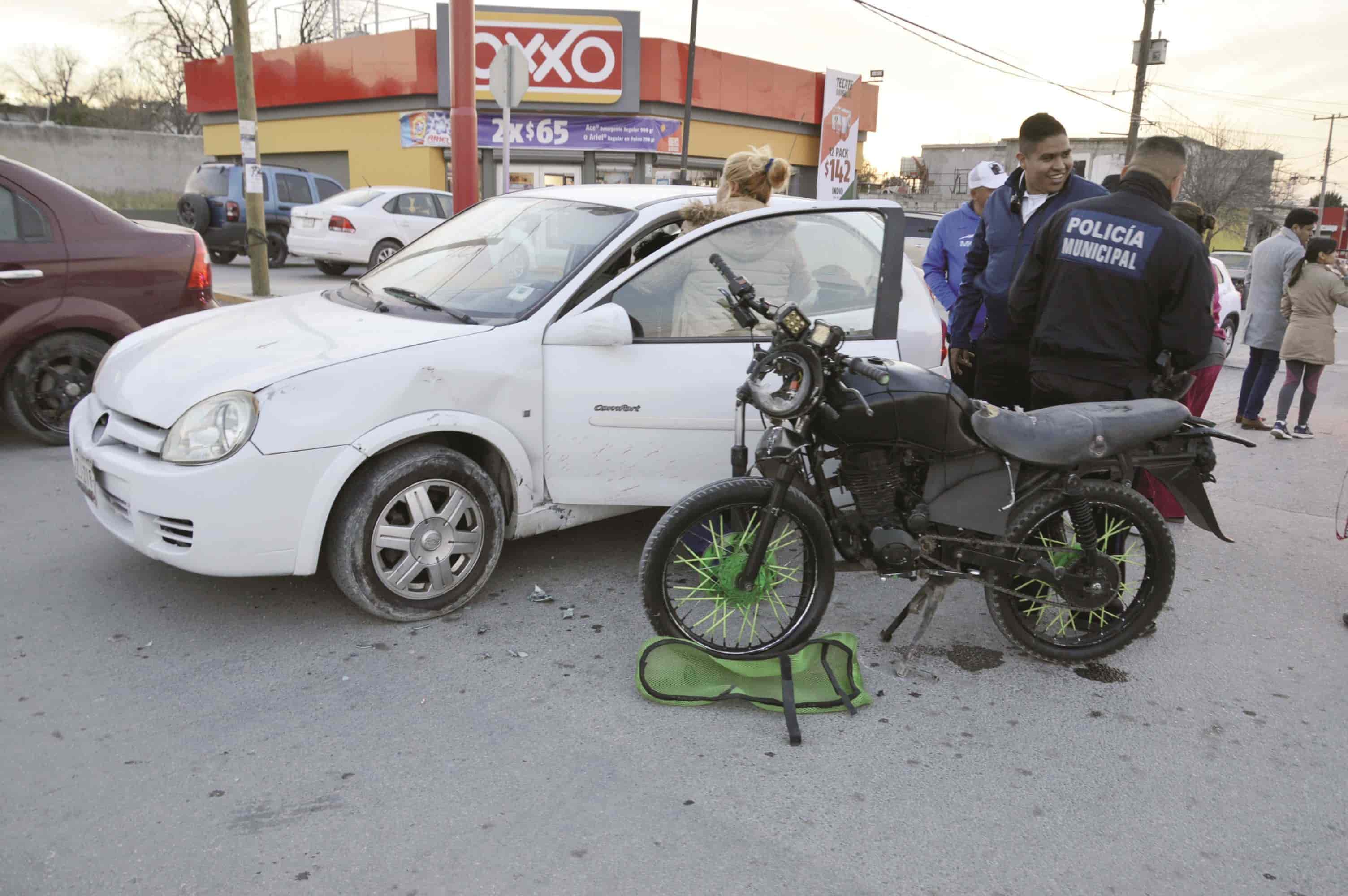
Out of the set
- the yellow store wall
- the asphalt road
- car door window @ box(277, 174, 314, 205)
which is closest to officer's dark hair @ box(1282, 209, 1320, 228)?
the asphalt road

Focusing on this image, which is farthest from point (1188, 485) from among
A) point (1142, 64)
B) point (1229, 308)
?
point (1142, 64)

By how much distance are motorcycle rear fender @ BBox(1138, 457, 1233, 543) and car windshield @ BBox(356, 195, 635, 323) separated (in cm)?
239

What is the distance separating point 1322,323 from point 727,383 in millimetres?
6054

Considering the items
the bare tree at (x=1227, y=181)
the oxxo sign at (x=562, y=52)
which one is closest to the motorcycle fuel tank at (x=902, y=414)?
the oxxo sign at (x=562, y=52)

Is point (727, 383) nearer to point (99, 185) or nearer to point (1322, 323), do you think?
point (1322, 323)

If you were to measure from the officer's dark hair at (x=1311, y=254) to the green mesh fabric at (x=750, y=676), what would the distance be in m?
6.38

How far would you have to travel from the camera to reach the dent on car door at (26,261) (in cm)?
580

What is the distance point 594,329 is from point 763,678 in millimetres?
1491

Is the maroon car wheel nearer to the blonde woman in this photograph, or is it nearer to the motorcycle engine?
the blonde woman

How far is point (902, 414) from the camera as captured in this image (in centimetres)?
355

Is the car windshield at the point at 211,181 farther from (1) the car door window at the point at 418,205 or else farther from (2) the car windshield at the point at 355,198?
(1) the car door window at the point at 418,205

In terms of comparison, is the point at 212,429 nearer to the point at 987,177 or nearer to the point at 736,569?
the point at 736,569

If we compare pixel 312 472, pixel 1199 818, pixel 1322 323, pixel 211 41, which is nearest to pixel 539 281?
pixel 312 472

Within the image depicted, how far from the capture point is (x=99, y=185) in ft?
104
